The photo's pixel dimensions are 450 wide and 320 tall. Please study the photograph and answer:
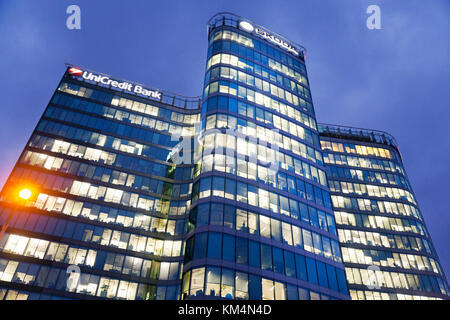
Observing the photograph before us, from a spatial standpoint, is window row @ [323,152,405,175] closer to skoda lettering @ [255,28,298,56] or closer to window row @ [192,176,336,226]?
skoda lettering @ [255,28,298,56]

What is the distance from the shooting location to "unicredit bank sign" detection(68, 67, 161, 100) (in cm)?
6750

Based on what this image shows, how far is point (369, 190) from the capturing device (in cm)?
7081

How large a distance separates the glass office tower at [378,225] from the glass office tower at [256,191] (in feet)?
68.8

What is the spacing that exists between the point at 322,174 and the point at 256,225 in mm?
18487

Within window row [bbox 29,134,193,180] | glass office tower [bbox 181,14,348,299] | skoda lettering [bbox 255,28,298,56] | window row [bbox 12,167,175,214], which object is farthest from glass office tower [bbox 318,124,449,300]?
window row [bbox 12,167,175,214]

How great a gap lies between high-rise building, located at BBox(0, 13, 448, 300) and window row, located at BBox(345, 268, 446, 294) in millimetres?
450

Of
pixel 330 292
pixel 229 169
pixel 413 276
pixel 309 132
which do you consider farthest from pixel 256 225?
pixel 413 276

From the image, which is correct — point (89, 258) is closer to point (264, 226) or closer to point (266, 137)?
point (264, 226)

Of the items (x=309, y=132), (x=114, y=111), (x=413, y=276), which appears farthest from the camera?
(x=114, y=111)

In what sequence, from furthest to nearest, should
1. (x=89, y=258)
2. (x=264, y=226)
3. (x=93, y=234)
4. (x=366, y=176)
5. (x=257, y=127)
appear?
(x=366, y=176), (x=93, y=234), (x=257, y=127), (x=89, y=258), (x=264, y=226)

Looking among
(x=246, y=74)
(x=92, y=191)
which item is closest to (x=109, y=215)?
(x=92, y=191)

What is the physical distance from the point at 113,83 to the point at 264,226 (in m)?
50.9

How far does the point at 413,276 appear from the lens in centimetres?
5856
